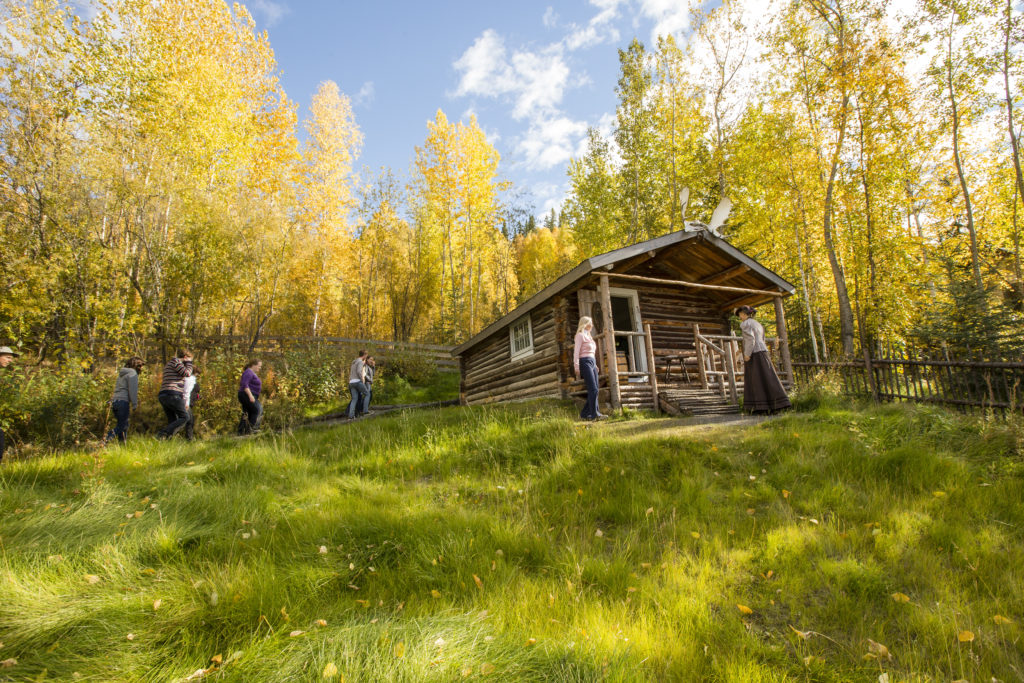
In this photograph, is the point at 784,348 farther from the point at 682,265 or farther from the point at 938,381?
the point at 682,265

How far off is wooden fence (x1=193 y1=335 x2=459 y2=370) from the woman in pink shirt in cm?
982

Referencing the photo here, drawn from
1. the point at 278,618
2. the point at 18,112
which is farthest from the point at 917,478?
the point at 18,112

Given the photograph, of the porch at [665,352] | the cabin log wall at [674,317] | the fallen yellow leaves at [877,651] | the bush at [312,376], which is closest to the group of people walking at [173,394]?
the bush at [312,376]

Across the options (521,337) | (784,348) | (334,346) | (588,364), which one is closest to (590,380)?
(588,364)

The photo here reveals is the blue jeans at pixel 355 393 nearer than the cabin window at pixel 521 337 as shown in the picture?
No

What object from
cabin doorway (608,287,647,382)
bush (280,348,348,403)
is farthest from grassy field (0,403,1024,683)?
bush (280,348,348,403)

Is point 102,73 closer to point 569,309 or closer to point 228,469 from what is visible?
point 228,469

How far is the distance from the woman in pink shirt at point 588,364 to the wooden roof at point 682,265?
1.56 m

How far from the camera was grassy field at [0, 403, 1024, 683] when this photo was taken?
2391 mm

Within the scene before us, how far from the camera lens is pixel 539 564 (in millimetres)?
3449

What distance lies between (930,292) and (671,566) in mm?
18957

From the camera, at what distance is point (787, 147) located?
15453 mm

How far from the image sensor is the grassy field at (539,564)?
239 cm

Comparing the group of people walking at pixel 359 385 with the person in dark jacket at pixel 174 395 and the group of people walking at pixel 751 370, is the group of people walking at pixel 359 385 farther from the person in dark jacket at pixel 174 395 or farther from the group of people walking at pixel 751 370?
the group of people walking at pixel 751 370
